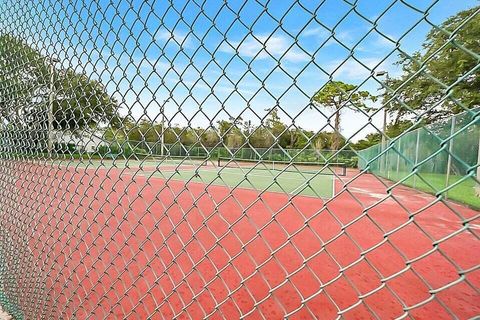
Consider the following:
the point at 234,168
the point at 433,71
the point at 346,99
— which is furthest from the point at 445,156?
the point at 346,99

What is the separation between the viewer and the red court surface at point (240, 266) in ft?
3.80

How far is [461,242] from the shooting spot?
13.1 feet

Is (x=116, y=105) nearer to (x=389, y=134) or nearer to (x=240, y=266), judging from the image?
(x=389, y=134)

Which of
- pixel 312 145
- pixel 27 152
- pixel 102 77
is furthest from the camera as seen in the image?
pixel 27 152

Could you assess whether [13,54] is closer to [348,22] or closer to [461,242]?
[348,22]

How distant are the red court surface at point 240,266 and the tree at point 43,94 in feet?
1.21

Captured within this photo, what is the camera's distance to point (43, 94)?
1.83 m

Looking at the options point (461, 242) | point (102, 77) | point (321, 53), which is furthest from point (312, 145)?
point (461, 242)

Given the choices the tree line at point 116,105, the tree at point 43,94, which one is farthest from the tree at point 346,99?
the tree at point 43,94

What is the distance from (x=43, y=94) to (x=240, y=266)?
7.34 ft

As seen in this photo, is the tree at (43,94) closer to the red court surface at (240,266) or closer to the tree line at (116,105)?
the tree line at (116,105)

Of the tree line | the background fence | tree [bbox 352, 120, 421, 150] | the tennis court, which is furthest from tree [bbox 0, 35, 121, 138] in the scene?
the background fence

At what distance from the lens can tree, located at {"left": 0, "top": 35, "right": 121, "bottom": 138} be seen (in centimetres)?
153

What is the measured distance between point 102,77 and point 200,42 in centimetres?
69
